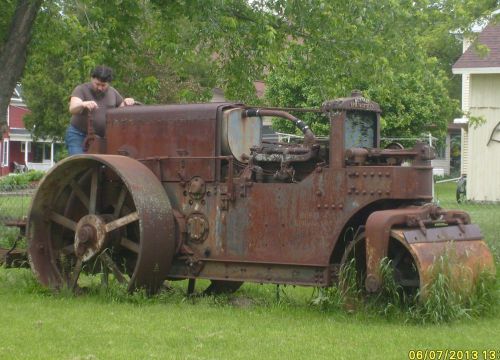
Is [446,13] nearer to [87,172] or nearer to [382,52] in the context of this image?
[382,52]

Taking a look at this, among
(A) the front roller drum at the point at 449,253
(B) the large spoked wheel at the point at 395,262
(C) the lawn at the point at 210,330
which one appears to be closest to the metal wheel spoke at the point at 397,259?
(B) the large spoked wheel at the point at 395,262

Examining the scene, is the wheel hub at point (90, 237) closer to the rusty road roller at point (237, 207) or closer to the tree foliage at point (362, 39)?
the rusty road roller at point (237, 207)

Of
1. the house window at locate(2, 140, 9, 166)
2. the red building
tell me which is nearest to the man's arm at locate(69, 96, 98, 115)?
the red building

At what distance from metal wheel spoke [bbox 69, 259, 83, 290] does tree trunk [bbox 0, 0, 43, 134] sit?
4818mm

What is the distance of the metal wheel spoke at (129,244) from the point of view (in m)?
8.80

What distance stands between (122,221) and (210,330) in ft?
6.12

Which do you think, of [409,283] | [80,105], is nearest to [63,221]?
[80,105]

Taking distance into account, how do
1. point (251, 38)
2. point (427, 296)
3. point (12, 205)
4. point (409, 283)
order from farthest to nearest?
1. point (12, 205)
2. point (251, 38)
3. point (409, 283)
4. point (427, 296)

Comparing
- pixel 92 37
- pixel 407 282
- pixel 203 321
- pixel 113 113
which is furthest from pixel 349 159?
pixel 92 37

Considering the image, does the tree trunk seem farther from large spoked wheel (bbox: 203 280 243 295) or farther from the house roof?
the house roof

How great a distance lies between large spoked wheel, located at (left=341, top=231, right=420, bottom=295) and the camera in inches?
299

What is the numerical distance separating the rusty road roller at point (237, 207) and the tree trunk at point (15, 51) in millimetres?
4175

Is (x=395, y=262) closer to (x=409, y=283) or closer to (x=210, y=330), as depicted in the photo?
(x=409, y=283)

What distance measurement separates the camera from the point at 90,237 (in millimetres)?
8742
